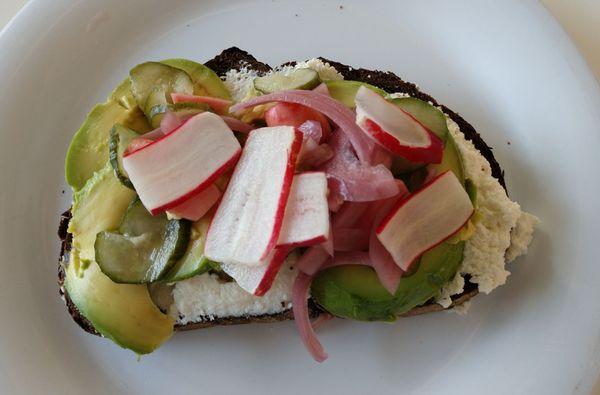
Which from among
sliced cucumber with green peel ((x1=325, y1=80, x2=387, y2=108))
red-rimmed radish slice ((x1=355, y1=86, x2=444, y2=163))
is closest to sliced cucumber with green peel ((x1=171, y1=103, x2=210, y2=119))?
sliced cucumber with green peel ((x1=325, y1=80, x2=387, y2=108))

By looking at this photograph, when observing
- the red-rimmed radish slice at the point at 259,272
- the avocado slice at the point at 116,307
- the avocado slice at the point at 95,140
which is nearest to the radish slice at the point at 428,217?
the red-rimmed radish slice at the point at 259,272

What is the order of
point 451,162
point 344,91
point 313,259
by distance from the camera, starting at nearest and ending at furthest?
point 313,259 < point 451,162 < point 344,91

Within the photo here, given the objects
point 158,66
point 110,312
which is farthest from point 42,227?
point 158,66

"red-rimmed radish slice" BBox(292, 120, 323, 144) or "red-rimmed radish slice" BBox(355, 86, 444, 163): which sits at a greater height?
"red-rimmed radish slice" BBox(355, 86, 444, 163)

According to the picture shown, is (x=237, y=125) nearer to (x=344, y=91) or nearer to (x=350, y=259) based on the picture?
(x=344, y=91)

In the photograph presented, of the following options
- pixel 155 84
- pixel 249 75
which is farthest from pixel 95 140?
pixel 249 75

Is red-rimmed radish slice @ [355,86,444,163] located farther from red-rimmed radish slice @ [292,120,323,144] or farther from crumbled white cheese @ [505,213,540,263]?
crumbled white cheese @ [505,213,540,263]

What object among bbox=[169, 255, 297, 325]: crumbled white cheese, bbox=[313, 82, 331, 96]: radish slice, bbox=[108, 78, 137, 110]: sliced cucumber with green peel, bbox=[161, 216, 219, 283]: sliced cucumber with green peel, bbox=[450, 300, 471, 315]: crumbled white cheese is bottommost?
bbox=[450, 300, 471, 315]: crumbled white cheese
